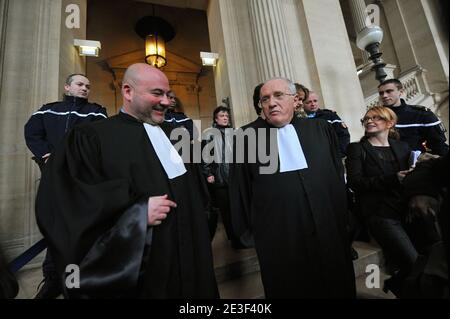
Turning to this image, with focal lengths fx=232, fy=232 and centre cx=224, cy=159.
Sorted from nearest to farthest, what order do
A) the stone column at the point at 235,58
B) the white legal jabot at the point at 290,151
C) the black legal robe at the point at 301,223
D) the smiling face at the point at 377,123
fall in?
1. the black legal robe at the point at 301,223
2. the white legal jabot at the point at 290,151
3. the smiling face at the point at 377,123
4. the stone column at the point at 235,58

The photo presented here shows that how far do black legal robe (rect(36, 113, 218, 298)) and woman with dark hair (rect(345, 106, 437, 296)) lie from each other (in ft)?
5.39

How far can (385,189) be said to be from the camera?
2094mm

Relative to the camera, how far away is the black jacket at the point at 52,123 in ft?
8.62

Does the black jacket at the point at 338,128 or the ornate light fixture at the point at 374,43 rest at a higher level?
the ornate light fixture at the point at 374,43

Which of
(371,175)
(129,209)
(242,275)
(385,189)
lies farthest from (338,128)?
(129,209)

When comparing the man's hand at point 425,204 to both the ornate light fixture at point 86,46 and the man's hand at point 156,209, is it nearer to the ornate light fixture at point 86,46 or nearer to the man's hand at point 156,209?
the man's hand at point 156,209

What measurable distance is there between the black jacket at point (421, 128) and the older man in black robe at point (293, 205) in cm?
158

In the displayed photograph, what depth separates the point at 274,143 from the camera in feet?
6.30

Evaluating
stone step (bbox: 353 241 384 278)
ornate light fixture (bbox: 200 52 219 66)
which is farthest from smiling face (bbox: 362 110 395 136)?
ornate light fixture (bbox: 200 52 219 66)

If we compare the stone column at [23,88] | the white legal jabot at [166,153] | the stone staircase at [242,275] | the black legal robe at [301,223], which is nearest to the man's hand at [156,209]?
the white legal jabot at [166,153]

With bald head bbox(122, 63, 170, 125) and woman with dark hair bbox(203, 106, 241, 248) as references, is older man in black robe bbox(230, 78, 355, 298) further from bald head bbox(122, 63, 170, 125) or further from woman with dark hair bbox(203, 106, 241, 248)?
woman with dark hair bbox(203, 106, 241, 248)

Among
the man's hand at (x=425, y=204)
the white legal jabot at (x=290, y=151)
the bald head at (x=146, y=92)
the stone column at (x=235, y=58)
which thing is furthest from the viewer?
the stone column at (x=235, y=58)

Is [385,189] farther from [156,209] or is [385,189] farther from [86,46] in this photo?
[86,46]

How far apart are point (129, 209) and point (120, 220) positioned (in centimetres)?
7
